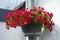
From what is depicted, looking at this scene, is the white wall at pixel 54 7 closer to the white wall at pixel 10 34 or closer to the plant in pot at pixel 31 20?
the plant in pot at pixel 31 20

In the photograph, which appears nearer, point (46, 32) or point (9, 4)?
point (46, 32)

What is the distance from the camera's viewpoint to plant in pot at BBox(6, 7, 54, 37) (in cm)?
158

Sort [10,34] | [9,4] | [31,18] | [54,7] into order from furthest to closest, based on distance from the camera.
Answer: [9,4] < [10,34] < [54,7] < [31,18]

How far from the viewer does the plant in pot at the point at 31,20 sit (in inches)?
62.1

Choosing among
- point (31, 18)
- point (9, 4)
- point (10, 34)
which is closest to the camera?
point (31, 18)

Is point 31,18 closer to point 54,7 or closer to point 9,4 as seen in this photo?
point 54,7

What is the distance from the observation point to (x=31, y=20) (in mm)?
Result: 1610

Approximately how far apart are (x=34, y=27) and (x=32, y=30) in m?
0.04

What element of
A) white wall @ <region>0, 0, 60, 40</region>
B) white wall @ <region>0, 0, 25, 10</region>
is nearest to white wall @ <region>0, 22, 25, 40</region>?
white wall @ <region>0, 0, 60, 40</region>

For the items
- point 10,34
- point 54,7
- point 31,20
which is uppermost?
point 54,7

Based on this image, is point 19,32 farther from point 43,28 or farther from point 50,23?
point 50,23

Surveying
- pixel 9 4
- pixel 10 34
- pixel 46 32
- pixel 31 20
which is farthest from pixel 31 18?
pixel 9 4

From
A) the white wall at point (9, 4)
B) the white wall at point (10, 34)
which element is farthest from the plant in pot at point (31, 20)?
the white wall at point (9, 4)

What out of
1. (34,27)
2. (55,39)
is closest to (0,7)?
(34,27)
